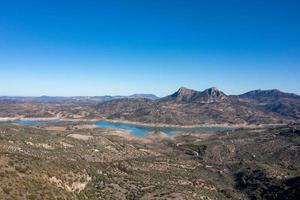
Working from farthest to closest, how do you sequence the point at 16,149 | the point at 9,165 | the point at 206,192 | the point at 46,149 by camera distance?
the point at 46,149 → the point at 16,149 → the point at 206,192 → the point at 9,165

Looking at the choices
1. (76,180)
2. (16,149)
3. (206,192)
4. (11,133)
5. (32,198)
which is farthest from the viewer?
(11,133)

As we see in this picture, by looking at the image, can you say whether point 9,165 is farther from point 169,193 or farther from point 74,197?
point 169,193

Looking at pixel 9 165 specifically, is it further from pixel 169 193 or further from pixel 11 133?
pixel 11 133

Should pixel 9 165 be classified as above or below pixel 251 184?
above

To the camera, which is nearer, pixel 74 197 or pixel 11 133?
pixel 74 197

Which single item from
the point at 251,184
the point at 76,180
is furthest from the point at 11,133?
the point at 251,184

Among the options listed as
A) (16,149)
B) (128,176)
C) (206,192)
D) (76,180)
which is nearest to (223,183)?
(206,192)
